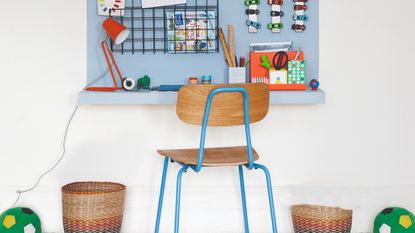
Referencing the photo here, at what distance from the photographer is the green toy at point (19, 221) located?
9.72ft

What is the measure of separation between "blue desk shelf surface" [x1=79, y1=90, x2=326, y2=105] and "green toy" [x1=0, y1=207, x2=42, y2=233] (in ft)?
2.12

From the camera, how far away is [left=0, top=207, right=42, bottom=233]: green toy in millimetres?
2963

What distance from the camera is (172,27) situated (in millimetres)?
3125

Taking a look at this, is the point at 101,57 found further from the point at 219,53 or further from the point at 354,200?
the point at 354,200

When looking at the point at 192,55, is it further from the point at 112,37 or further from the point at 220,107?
the point at 220,107

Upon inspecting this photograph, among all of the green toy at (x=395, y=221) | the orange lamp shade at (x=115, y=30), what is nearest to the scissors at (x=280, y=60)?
the orange lamp shade at (x=115, y=30)

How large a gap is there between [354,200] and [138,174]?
1.14 meters

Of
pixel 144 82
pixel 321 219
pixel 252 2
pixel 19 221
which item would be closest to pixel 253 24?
pixel 252 2

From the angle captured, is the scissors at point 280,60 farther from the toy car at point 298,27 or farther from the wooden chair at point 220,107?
the wooden chair at point 220,107

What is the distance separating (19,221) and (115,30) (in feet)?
3.36

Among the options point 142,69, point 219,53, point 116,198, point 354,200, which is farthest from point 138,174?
point 354,200

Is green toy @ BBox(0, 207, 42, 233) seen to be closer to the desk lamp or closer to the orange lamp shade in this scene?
the desk lamp

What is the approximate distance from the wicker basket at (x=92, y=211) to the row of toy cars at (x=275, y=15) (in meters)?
1.05

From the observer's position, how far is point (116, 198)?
2.96 m
